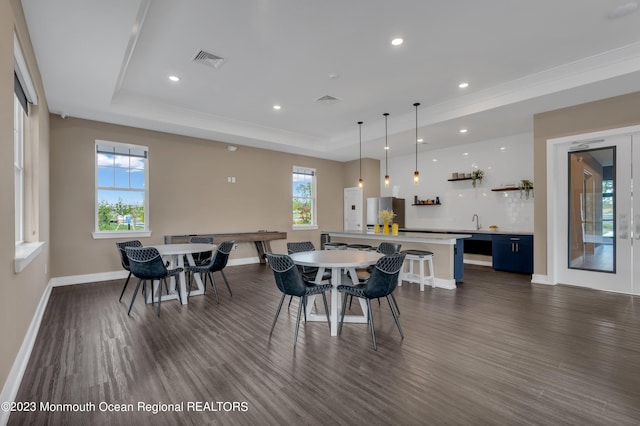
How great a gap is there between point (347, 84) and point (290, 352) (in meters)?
3.93

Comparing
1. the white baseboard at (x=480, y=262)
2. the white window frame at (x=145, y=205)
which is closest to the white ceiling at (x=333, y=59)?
the white window frame at (x=145, y=205)

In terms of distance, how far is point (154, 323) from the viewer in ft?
11.6

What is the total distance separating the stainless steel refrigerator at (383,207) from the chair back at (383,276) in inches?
219

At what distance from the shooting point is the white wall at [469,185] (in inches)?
269

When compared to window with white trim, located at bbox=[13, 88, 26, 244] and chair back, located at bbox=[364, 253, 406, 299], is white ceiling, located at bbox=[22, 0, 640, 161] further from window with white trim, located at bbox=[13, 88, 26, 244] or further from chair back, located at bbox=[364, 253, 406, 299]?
chair back, located at bbox=[364, 253, 406, 299]

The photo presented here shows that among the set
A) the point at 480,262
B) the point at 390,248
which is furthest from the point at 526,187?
the point at 390,248

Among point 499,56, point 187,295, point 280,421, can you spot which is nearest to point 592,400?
point 280,421

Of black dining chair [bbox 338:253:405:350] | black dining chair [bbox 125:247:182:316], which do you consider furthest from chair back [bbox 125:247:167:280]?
black dining chair [bbox 338:253:405:350]

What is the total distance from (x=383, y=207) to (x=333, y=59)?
510cm

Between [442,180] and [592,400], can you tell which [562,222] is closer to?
[442,180]

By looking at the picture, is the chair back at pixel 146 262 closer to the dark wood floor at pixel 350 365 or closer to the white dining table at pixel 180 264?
the white dining table at pixel 180 264

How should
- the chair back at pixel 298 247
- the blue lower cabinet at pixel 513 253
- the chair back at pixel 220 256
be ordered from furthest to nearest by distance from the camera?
the blue lower cabinet at pixel 513 253 → the chair back at pixel 298 247 → the chair back at pixel 220 256

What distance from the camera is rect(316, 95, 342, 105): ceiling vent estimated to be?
5.45m

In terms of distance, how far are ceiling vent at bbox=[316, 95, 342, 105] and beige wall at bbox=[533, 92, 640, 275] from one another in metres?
3.48
